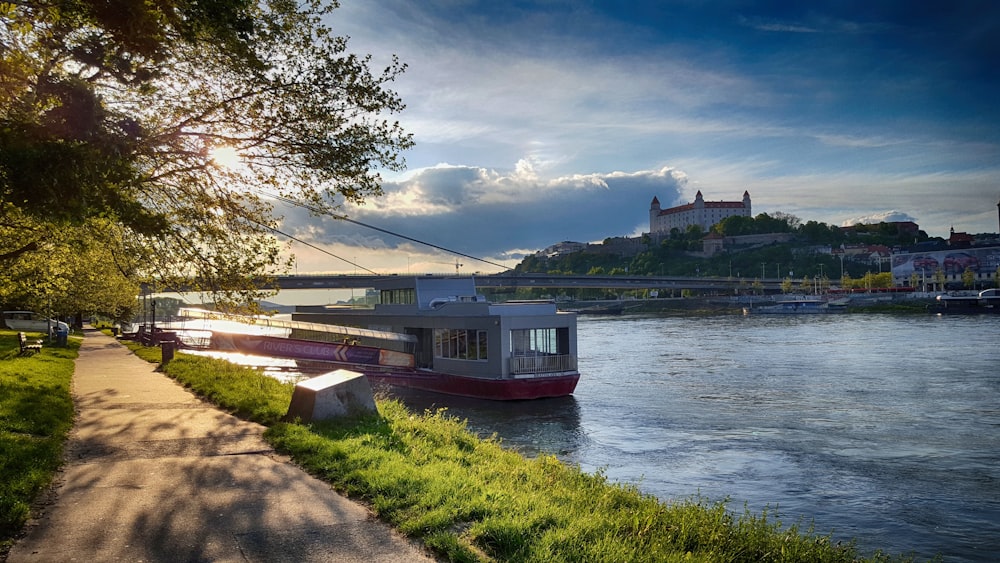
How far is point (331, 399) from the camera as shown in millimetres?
13648

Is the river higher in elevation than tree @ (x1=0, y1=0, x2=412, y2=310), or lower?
lower

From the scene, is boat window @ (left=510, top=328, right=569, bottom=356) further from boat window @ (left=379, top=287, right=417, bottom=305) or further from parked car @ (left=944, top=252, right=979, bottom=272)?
parked car @ (left=944, top=252, right=979, bottom=272)

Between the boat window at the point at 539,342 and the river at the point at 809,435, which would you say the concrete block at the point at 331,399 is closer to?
the river at the point at 809,435

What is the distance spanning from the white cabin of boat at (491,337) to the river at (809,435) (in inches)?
65.6

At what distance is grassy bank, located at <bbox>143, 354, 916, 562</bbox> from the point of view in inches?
285

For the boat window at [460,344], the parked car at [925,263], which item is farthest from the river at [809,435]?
the parked car at [925,263]

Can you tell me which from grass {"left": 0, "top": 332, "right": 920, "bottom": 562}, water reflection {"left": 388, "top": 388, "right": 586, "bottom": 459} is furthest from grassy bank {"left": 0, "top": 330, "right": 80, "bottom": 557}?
water reflection {"left": 388, "top": 388, "right": 586, "bottom": 459}

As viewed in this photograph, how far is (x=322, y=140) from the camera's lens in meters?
15.5

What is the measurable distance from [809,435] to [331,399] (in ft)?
56.9

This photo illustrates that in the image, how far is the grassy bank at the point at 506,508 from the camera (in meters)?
7.25

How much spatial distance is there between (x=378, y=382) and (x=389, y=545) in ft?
96.0

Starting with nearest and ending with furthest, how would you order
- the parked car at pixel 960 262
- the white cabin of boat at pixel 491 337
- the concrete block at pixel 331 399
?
the concrete block at pixel 331 399, the white cabin of boat at pixel 491 337, the parked car at pixel 960 262

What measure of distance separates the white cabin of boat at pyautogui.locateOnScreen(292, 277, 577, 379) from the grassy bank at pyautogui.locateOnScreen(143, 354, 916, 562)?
18082 millimetres

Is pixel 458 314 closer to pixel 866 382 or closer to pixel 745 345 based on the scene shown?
pixel 866 382
